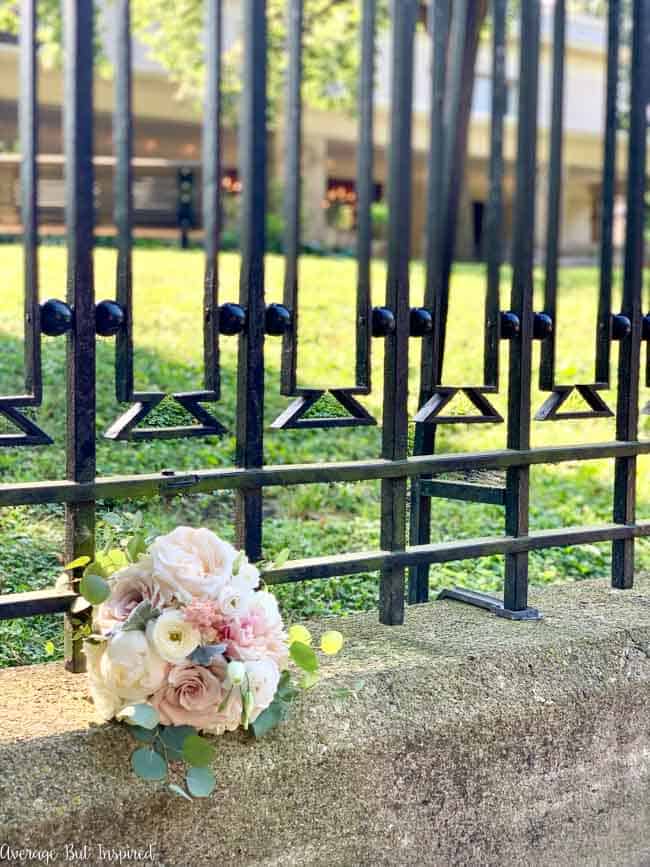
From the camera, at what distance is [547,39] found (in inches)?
939

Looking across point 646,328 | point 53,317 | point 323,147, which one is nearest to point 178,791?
point 53,317

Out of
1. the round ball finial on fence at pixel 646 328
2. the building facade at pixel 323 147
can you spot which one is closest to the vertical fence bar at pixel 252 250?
the round ball finial on fence at pixel 646 328

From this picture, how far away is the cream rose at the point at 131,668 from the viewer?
177cm

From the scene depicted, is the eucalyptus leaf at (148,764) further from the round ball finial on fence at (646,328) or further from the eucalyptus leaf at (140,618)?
the round ball finial on fence at (646,328)

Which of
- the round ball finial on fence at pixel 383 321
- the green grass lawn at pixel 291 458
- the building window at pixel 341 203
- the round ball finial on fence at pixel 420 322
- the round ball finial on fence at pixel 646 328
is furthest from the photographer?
the building window at pixel 341 203

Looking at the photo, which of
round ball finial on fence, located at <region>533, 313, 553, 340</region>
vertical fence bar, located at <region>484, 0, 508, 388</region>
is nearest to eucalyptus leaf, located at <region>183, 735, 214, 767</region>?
vertical fence bar, located at <region>484, 0, 508, 388</region>

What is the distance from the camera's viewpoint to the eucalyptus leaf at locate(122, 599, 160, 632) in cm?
180

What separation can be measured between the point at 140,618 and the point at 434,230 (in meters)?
1.27

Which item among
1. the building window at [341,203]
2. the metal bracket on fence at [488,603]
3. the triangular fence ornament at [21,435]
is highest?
the building window at [341,203]

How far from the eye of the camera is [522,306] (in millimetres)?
2572

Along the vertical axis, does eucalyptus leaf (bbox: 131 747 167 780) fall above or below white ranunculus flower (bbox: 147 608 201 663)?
below

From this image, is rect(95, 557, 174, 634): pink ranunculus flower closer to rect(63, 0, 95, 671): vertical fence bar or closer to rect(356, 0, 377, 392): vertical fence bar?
rect(63, 0, 95, 671): vertical fence bar

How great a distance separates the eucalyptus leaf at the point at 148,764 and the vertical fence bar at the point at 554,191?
136cm

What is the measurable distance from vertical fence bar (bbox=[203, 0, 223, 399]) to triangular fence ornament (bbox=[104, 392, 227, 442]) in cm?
5
